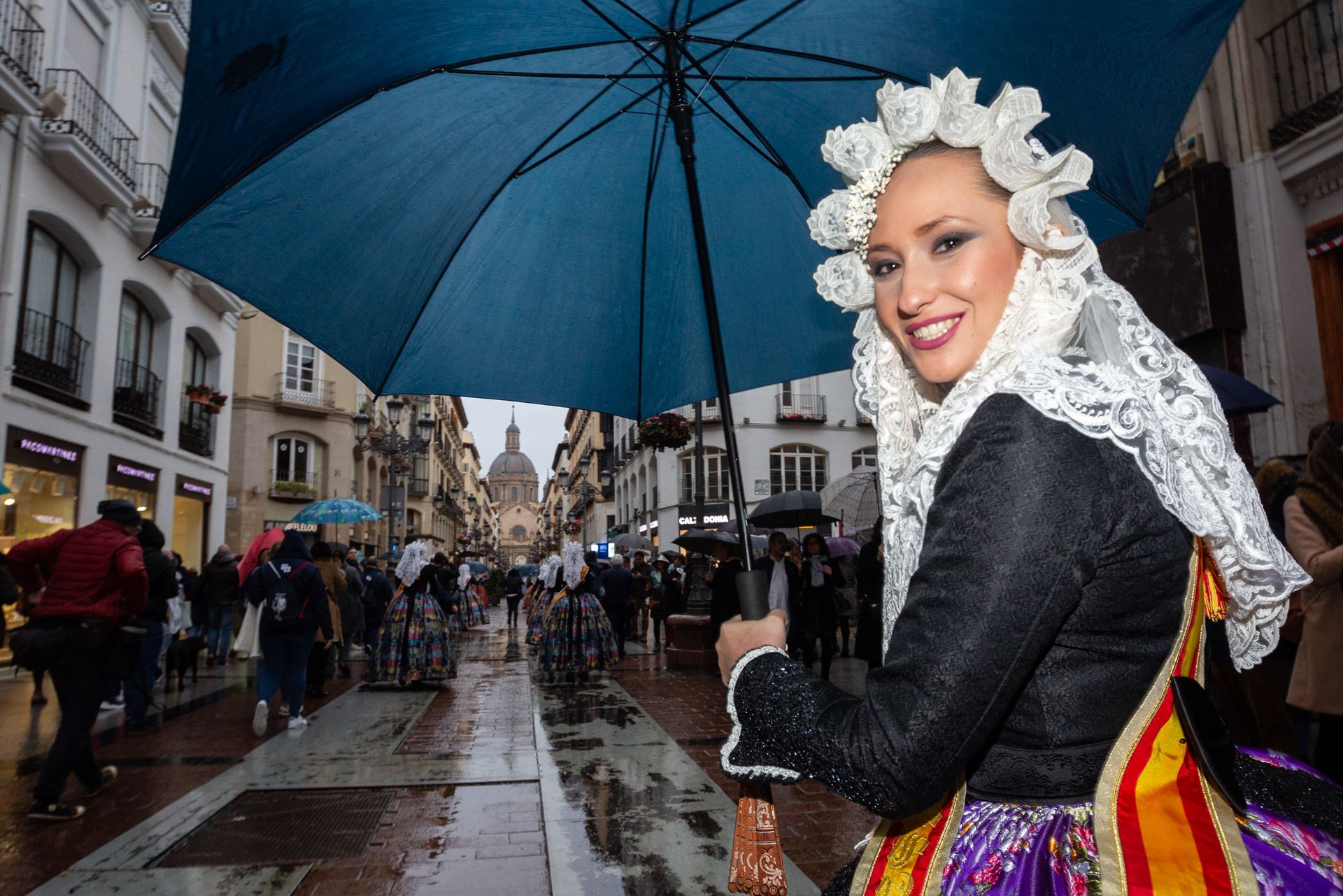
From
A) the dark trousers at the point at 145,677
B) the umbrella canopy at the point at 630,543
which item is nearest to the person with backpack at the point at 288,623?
the dark trousers at the point at 145,677

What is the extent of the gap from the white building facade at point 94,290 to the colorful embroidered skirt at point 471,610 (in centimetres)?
607

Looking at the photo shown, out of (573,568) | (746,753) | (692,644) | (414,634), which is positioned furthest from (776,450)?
(746,753)

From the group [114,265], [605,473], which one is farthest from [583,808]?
[605,473]

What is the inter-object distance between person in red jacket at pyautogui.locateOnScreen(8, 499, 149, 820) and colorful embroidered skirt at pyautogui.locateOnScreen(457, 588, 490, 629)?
14553 millimetres

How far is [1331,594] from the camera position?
3.59 meters

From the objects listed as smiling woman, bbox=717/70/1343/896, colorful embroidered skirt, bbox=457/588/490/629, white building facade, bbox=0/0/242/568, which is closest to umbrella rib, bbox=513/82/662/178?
smiling woman, bbox=717/70/1343/896

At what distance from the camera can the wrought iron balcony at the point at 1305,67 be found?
802 cm

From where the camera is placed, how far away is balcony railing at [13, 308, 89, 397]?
13125mm

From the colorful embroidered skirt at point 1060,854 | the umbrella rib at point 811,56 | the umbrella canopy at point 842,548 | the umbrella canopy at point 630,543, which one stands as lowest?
the colorful embroidered skirt at point 1060,854

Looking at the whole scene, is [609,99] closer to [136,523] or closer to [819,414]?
[136,523]

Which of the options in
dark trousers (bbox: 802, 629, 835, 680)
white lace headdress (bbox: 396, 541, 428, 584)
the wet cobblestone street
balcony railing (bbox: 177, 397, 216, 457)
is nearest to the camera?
the wet cobblestone street

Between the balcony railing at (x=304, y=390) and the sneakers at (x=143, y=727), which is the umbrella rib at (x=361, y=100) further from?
the balcony railing at (x=304, y=390)

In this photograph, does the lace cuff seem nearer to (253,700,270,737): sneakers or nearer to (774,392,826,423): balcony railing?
(253,700,270,737): sneakers

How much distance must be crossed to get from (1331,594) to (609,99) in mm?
3491
